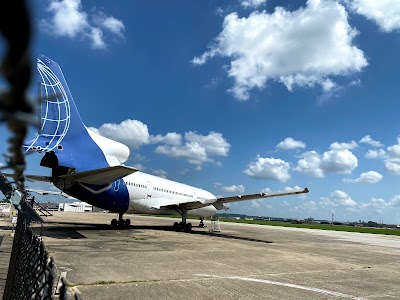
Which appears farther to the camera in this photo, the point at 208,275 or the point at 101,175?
the point at 101,175

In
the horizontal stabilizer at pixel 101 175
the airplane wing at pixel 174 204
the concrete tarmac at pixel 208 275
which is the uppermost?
the horizontal stabilizer at pixel 101 175

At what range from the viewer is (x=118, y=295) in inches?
305

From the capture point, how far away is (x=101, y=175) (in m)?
19.0

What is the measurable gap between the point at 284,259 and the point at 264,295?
7.58 metres

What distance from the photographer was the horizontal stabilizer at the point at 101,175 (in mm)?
17625

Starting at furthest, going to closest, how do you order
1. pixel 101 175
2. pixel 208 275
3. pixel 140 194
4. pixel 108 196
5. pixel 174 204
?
pixel 174 204 < pixel 140 194 < pixel 108 196 < pixel 101 175 < pixel 208 275

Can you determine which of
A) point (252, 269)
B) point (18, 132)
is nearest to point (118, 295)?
point (252, 269)

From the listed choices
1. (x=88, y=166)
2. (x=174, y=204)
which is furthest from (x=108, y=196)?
(x=174, y=204)

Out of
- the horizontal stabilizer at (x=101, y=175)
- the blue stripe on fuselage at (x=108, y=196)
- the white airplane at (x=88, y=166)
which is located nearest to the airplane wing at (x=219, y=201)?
the white airplane at (x=88, y=166)

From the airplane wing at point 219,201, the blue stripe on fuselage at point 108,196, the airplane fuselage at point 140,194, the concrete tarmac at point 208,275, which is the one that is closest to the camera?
the concrete tarmac at point 208,275

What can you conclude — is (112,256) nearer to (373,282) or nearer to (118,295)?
(118,295)

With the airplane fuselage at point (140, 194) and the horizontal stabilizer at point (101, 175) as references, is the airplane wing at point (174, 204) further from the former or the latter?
the horizontal stabilizer at point (101, 175)

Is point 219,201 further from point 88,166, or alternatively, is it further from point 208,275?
point 208,275

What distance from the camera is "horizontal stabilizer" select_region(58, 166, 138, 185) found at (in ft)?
57.8
